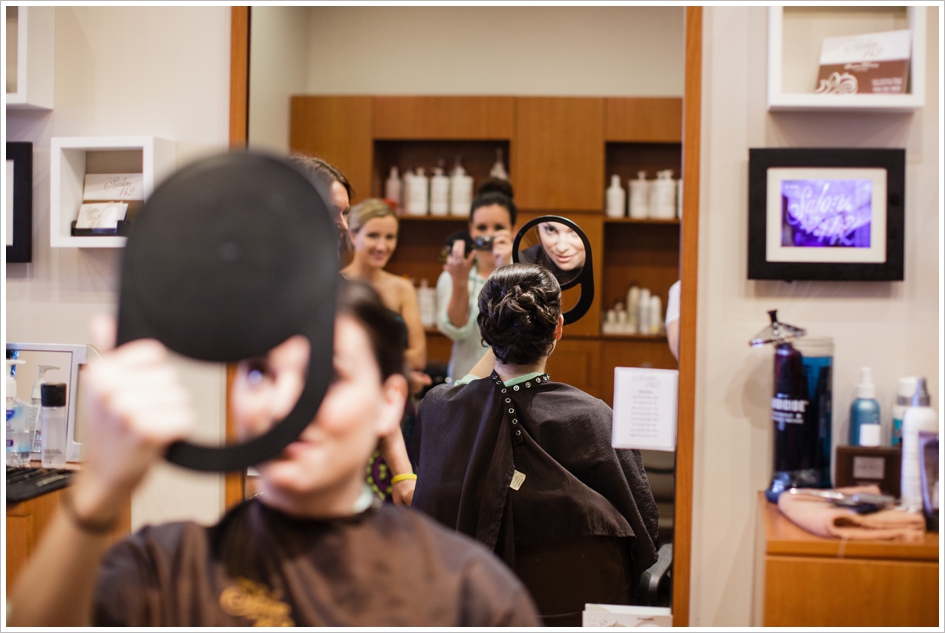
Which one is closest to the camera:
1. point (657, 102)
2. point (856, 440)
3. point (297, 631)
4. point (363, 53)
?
point (297, 631)

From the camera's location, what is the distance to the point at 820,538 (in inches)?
58.1

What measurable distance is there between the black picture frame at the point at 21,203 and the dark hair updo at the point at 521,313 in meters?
1.22

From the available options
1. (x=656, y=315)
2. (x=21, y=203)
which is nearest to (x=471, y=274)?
(x=656, y=315)

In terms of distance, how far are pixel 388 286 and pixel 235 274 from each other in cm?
103

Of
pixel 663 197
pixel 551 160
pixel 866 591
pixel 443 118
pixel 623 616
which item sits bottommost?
pixel 623 616

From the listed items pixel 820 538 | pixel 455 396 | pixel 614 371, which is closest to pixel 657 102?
pixel 614 371

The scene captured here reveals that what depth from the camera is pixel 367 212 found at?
79.0 inches

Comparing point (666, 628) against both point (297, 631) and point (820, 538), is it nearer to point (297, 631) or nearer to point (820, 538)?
point (820, 538)

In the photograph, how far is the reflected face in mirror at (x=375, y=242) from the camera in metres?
1.94

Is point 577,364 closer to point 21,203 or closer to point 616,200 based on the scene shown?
point 616,200

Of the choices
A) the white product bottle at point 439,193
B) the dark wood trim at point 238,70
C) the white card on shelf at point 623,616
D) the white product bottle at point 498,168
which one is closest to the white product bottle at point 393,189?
the white product bottle at point 439,193

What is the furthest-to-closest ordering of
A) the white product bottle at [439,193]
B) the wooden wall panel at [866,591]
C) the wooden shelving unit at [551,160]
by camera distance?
the white product bottle at [439,193] → the wooden shelving unit at [551,160] → the wooden wall panel at [866,591]

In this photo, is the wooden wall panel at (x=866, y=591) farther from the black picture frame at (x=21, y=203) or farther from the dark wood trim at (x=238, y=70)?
the black picture frame at (x=21, y=203)

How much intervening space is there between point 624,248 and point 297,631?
4.78ft
